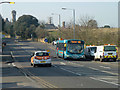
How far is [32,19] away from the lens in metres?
140

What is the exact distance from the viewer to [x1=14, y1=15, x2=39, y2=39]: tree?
127 m

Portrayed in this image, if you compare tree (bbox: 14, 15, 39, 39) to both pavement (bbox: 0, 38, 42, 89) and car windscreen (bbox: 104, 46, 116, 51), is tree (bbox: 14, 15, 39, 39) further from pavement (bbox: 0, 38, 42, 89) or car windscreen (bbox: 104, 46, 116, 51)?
pavement (bbox: 0, 38, 42, 89)

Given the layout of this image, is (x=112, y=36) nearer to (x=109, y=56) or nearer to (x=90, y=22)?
(x=109, y=56)

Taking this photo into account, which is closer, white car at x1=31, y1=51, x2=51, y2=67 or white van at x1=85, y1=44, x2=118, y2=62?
white car at x1=31, y1=51, x2=51, y2=67

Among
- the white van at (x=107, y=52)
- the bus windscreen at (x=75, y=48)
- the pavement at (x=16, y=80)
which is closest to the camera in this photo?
the pavement at (x=16, y=80)

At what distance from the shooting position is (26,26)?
436 ft

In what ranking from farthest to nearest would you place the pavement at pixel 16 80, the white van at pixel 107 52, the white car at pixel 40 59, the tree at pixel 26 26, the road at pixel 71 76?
the tree at pixel 26 26
the white van at pixel 107 52
the white car at pixel 40 59
the pavement at pixel 16 80
the road at pixel 71 76

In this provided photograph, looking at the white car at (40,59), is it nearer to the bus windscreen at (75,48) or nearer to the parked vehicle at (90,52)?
the bus windscreen at (75,48)

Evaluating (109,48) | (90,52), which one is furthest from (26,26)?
(109,48)

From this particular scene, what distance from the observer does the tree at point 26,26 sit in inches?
4992

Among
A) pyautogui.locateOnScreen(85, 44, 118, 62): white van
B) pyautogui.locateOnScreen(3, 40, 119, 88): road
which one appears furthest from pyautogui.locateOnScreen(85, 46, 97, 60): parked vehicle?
pyautogui.locateOnScreen(3, 40, 119, 88): road

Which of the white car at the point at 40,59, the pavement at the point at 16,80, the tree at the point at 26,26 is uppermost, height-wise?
the tree at the point at 26,26

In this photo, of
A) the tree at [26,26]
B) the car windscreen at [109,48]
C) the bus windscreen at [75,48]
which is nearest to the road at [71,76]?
the car windscreen at [109,48]

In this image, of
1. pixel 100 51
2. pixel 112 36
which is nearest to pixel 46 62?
pixel 100 51
